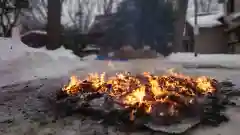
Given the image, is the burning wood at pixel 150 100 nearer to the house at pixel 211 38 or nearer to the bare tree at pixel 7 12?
the bare tree at pixel 7 12

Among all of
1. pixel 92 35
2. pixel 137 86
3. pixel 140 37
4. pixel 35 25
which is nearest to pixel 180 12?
pixel 140 37

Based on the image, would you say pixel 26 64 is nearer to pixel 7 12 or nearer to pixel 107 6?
pixel 7 12

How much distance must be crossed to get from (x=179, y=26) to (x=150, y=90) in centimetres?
1821

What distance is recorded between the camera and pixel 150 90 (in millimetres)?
3934

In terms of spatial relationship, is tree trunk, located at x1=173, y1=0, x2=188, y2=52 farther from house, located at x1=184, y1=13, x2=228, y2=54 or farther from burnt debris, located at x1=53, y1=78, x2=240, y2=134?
burnt debris, located at x1=53, y1=78, x2=240, y2=134

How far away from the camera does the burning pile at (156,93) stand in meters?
3.48

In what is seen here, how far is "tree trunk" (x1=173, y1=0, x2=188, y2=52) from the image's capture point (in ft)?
67.1

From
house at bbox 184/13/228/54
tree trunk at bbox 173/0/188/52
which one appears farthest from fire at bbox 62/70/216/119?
house at bbox 184/13/228/54

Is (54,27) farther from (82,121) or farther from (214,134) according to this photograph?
(214,134)

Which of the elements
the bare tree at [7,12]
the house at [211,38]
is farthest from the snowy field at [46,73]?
the house at [211,38]

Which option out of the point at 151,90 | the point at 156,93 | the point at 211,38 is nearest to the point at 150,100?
the point at 156,93

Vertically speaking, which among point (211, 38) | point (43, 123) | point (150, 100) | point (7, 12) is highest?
point (7, 12)

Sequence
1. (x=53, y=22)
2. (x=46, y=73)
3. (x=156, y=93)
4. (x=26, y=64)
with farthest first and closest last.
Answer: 1. (x=53, y=22)
2. (x=26, y=64)
3. (x=46, y=73)
4. (x=156, y=93)

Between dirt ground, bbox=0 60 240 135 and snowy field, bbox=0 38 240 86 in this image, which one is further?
snowy field, bbox=0 38 240 86
